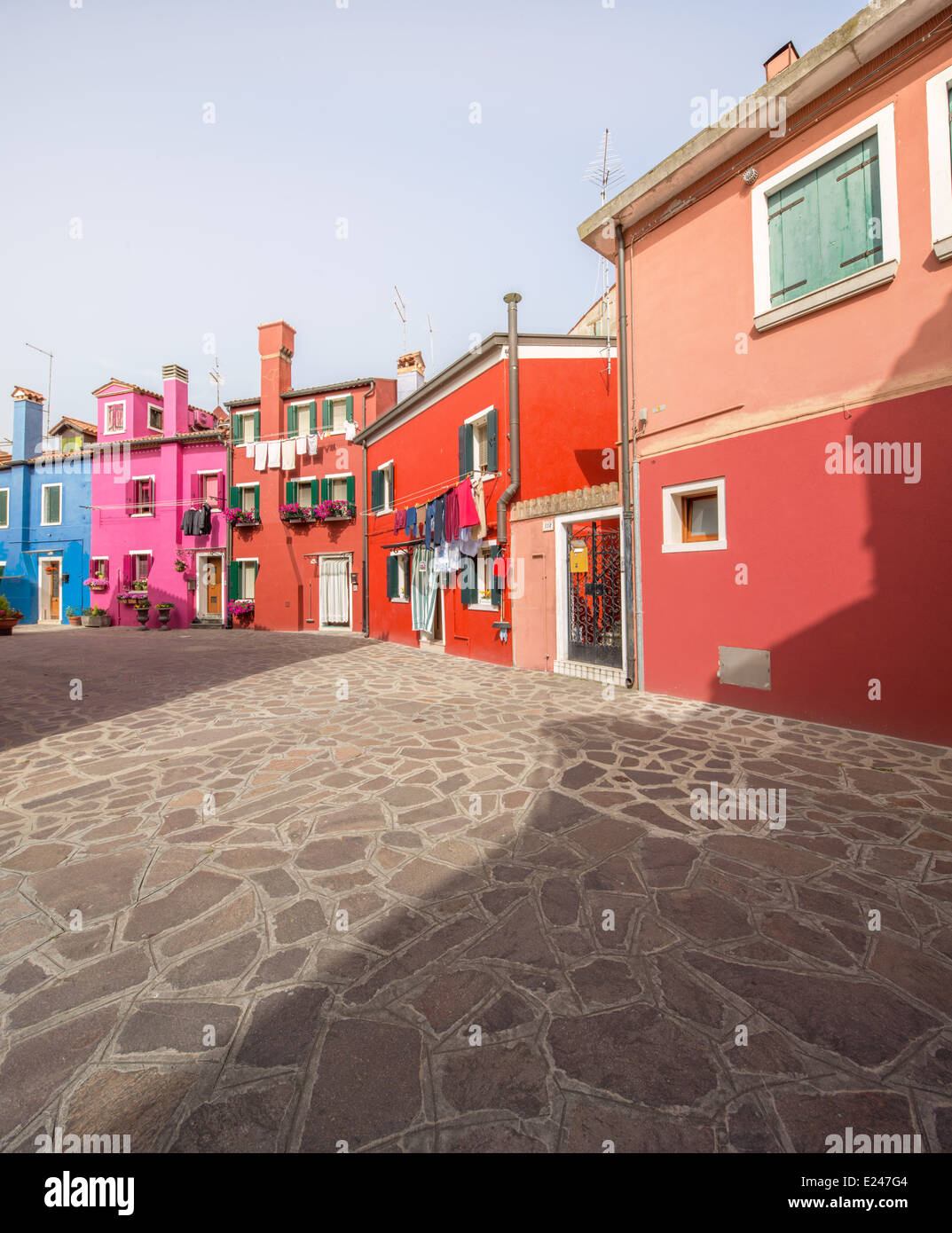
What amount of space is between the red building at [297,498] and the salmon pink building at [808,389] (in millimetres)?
13903

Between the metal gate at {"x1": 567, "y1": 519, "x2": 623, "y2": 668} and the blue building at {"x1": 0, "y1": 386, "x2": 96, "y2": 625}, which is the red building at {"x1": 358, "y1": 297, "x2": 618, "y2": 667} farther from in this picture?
the blue building at {"x1": 0, "y1": 386, "x2": 96, "y2": 625}

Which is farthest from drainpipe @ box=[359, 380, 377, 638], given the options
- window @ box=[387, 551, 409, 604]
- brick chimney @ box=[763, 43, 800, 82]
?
brick chimney @ box=[763, 43, 800, 82]

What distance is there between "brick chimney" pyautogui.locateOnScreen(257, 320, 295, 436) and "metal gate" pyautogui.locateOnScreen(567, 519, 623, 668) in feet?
52.9

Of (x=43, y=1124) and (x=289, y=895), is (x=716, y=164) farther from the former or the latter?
(x=43, y=1124)

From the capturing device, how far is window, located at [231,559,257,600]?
21406 millimetres

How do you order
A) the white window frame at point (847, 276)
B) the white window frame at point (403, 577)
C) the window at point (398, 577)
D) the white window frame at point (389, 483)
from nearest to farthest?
1. the white window frame at point (847, 276)
2. the white window frame at point (403, 577)
3. the window at point (398, 577)
4. the white window frame at point (389, 483)

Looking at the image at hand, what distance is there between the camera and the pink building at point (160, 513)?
22344mm

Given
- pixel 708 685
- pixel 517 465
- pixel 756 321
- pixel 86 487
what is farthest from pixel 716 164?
pixel 86 487

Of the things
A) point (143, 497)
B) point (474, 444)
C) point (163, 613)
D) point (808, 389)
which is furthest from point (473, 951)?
point (143, 497)

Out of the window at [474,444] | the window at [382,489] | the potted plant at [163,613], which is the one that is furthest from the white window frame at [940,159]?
the potted plant at [163,613]

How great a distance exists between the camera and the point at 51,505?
24.8 m

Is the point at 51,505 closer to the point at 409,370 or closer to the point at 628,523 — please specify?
the point at 409,370

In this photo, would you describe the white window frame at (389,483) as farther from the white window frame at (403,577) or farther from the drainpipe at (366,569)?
the drainpipe at (366,569)

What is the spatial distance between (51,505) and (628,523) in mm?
27455
